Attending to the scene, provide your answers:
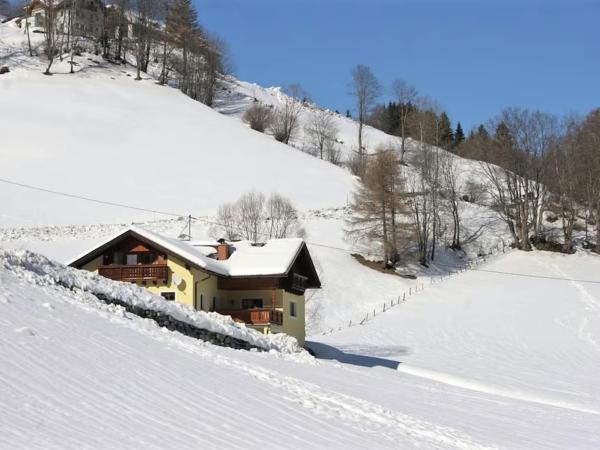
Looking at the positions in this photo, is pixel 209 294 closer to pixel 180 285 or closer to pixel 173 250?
pixel 180 285

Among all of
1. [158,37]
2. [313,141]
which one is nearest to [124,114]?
[158,37]

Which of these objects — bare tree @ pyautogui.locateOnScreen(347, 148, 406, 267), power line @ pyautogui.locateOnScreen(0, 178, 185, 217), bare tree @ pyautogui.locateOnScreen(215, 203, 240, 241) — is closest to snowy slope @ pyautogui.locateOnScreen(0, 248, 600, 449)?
bare tree @ pyautogui.locateOnScreen(347, 148, 406, 267)

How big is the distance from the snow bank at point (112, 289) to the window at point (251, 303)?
Result: 14.4 m

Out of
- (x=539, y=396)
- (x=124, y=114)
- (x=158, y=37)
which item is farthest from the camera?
(x=158, y=37)

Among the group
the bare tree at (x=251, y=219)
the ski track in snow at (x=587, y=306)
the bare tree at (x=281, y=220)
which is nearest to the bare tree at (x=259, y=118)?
the bare tree at (x=281, y=220)

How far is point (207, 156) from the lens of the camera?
81125 millimetres

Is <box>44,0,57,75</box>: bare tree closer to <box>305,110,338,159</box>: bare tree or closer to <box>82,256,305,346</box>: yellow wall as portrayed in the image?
<box>305,110,338,159</box>: bare tree

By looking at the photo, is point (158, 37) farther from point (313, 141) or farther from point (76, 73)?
point (313, 141)

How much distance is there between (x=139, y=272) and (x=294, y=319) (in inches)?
342

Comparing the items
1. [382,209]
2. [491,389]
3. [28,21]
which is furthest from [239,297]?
[28,21]

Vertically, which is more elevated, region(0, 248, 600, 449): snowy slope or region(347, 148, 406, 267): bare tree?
region(347, 148, 406, 267): bare tree

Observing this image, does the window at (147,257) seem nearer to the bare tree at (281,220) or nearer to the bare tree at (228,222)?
the bare tree at (228,222)

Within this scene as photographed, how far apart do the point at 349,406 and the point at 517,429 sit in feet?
14.1

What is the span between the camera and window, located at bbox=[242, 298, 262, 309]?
3944 centimetres
